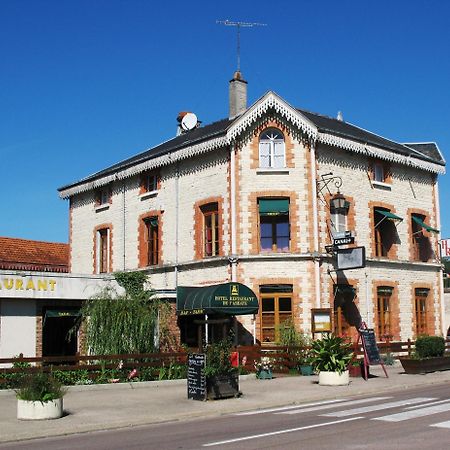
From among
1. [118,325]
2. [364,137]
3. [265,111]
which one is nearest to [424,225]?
[364,137]

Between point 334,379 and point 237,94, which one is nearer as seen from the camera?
point 334,379

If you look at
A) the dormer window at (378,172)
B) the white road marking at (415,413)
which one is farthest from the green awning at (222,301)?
the white road marking at (415,413)

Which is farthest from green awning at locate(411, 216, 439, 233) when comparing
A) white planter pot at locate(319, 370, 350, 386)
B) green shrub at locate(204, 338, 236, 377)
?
green shrub at locate(204, 338, 236, 377)

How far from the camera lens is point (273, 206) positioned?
2634 cm

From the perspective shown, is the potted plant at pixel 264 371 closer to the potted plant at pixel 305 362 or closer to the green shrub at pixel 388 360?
the potted plant at pixel 305 362

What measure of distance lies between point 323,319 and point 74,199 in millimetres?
16907

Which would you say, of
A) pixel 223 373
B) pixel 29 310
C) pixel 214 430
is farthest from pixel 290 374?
pixel 214 430

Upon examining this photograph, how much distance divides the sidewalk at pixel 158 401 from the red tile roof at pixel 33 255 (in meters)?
22.0

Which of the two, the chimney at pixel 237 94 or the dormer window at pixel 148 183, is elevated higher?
the chimney at pixel 237 94

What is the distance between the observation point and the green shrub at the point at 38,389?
13430 millimetres

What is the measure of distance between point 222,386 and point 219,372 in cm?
38

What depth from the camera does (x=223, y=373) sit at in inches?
656

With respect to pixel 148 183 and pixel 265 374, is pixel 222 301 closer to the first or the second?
pixel 265 374

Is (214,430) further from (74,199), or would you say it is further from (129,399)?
(74,199)
